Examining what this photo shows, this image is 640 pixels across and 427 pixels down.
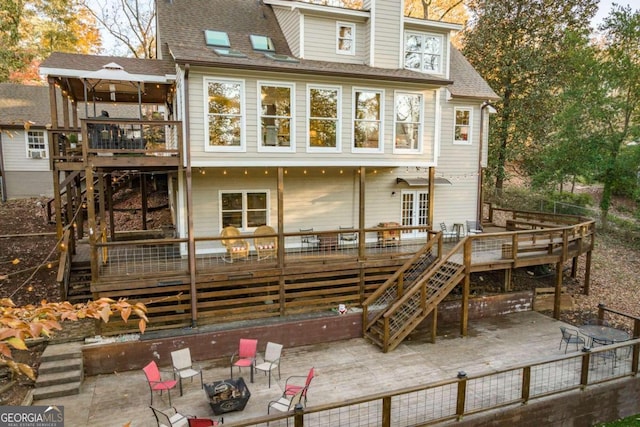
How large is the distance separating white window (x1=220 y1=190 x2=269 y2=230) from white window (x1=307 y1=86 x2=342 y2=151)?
8.75 feet

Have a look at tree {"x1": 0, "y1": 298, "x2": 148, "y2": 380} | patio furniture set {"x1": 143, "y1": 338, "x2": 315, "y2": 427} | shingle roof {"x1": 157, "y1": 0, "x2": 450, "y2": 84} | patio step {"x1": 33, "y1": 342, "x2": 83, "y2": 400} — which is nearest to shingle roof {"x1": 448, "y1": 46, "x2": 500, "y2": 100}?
shingle roof {"x1": 157, "y1": 0, "x2": 450, "y2": 84}

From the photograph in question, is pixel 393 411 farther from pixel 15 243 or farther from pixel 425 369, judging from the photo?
pixel 15 243

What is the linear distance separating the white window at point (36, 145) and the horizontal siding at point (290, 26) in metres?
14.8

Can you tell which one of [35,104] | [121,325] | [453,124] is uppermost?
[35,104]

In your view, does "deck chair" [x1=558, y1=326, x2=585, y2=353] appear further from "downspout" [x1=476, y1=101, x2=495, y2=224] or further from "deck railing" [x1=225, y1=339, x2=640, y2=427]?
"downspout" [x1=476, y1=101, x2=495, y2=224]

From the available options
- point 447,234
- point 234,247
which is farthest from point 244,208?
point 447,234

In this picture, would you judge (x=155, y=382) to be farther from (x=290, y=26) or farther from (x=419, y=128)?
(x=290, y=26)

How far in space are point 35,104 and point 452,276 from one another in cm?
2358

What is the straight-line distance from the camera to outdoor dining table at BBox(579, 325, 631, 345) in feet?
32.7

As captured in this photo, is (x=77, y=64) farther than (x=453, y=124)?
No

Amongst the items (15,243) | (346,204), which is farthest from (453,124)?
(15,243)

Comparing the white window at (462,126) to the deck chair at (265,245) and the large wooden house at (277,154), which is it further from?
the deck chair at (265,245)

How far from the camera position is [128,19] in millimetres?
27625

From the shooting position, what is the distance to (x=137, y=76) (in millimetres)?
11109
